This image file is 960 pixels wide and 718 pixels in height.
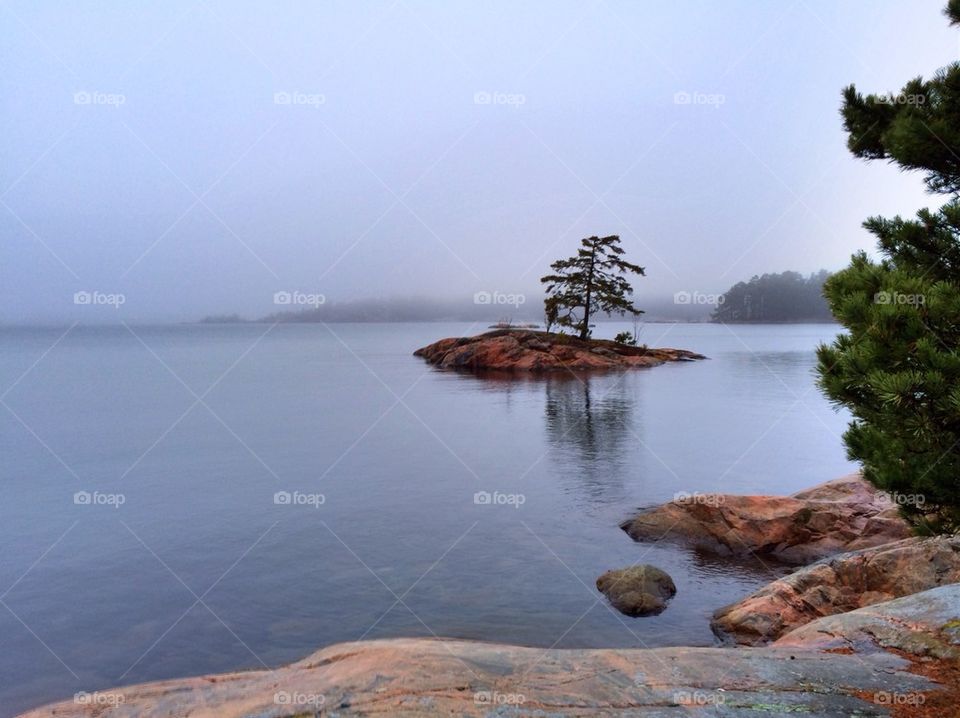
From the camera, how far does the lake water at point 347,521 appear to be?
11.9 metres

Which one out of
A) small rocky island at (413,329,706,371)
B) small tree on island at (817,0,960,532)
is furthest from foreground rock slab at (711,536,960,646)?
small rocky island at (413,329,706,371)

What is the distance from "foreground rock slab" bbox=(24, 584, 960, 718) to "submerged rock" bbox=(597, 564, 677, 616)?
13.2 feet

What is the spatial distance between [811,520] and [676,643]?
6.17 metres

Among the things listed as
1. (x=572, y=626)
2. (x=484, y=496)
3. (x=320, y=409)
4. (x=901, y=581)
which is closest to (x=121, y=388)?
(x=320, y=409)

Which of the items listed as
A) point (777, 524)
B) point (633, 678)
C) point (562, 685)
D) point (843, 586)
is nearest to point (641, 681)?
point (633, 678)

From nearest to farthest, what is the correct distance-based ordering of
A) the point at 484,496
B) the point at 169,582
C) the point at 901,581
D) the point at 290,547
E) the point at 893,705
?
the point at 893,705 → the point at 901,581 → the point at 169,582 → the point at 290,547 → the point at 484,496

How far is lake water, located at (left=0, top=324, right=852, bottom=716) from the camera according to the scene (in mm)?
11875

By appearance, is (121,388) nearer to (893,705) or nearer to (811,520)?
(811,520)

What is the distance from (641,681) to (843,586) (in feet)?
20.2

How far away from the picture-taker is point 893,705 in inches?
238

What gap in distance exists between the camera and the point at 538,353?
67125mm

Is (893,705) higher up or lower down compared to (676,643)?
higher up

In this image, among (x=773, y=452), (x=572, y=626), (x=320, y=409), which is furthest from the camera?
(x=320, y=409)

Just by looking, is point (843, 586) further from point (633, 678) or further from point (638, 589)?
point (633, 678)
